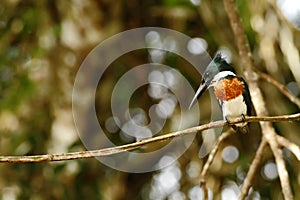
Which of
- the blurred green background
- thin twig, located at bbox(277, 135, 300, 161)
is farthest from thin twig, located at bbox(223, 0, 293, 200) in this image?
the blurred green background

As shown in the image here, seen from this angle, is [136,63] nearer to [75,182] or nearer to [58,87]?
[58,87]

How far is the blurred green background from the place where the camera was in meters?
1.87

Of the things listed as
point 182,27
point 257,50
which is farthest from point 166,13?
point 257,50

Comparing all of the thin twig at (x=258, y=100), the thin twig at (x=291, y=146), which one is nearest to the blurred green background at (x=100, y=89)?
the thin twig at (x=258, y=100)

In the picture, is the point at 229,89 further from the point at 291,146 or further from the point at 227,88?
the point at 291,146

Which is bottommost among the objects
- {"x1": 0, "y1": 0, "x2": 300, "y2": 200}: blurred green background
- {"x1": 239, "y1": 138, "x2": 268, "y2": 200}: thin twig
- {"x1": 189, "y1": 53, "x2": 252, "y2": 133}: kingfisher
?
{"x1": 239, "y1": 138, "x2": 268, "y2": 200}: thin twig

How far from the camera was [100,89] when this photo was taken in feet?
6.84

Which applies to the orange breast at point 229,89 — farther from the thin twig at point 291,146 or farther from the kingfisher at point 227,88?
the thin twig at point 291,146

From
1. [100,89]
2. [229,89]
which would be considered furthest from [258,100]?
[100,89]

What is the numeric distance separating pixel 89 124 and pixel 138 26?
43cm

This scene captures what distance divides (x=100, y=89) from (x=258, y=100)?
1070 mm

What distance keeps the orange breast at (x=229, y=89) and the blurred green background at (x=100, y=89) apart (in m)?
0.81

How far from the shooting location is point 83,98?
1.99 meters

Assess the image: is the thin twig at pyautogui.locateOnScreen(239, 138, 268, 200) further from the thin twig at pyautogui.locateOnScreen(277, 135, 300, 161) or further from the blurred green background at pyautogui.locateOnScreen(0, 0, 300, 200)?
the blurred green background at pyautogui.locateOnScreen(0, 0, 300, 200)
